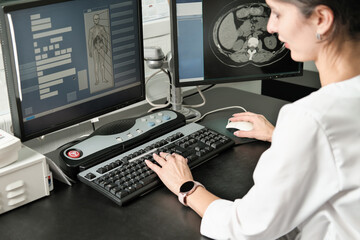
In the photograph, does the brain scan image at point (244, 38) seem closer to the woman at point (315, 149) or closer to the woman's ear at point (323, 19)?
the woman at point (315, 149)

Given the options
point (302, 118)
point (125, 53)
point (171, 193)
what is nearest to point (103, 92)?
point (125, 53)

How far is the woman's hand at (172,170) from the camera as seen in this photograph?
122cm

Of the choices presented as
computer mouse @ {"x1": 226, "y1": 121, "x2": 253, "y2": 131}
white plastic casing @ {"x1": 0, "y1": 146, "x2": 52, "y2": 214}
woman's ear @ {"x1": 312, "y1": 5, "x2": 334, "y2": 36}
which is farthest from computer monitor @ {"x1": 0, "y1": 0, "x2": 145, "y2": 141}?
woman's ear @ {"x1": 312, "y1": 5, "x2": 334, "y2": 36}

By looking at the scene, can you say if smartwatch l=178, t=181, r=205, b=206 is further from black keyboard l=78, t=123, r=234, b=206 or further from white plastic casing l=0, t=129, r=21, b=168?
white plastic casing l=0, t=129, r=21, b=168

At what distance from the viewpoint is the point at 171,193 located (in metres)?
1.24

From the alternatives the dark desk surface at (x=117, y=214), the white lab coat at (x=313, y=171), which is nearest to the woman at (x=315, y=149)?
the white lab coat at (x=313, y=171)

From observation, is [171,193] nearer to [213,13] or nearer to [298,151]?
[298,151]

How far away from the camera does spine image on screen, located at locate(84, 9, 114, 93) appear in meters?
1.32

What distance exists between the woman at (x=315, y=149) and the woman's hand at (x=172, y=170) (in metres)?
0.20

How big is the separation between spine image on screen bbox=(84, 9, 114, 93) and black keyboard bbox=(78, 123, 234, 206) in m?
0.23

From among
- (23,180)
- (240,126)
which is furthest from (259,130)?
(23,180)

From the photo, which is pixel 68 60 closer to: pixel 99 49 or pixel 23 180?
pixel 99 49

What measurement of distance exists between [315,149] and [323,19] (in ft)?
0.84

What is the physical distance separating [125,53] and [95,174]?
0.40 metres
